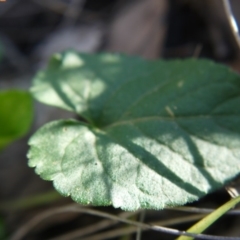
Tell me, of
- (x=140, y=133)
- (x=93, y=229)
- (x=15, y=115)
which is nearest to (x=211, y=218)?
(x=140, y=133)

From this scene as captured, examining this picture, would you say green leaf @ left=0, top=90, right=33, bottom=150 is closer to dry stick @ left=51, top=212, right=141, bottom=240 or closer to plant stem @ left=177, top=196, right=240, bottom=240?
dry stick @ left=51, top=212, right=141, bottom=240

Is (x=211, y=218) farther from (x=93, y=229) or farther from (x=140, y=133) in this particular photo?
(x=93, y=229)

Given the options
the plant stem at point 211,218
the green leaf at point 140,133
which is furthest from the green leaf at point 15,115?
the plant stem at point 211,218

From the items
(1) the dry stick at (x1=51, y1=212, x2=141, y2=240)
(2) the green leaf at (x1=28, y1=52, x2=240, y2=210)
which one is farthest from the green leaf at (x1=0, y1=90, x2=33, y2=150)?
(1) the dry stick at (x1=51, y1=212, x2=141, y2=240)

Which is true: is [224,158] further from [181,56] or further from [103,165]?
[181,56]

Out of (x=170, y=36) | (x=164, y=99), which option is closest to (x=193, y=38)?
(x=170, y=36)

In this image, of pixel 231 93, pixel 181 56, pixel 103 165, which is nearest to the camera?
pixel 103 165
